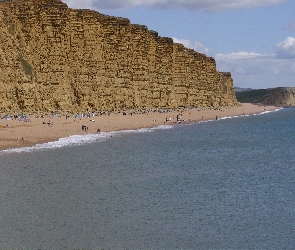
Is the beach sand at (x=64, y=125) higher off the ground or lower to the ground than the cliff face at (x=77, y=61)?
lower

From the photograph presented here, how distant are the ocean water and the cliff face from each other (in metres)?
19.4

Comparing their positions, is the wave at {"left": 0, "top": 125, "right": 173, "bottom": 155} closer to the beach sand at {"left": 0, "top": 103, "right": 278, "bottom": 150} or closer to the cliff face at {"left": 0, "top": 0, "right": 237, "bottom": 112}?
the beach sand at {"left": 0, "top": 103, "right": 278, "bottom": 150}

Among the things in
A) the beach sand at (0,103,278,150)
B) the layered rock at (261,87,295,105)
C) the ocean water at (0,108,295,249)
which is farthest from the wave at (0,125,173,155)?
the layered rock at (261,87,295,105)

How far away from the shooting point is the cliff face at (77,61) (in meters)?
60.5

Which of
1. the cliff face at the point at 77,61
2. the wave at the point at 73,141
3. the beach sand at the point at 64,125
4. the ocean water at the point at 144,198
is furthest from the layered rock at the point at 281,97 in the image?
the ocean water at the point at 144,198

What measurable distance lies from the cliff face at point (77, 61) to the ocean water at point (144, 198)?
63.7 feet

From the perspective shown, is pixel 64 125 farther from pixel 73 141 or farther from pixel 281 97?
pixel 281 97

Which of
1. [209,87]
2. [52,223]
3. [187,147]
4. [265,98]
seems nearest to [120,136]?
[187,147]

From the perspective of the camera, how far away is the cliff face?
199ft

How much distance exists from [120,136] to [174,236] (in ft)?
113

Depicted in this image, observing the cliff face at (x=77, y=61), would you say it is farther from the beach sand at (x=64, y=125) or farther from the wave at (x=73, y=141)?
the wave at (x=73, y=141)

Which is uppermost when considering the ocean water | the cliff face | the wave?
the cliff face

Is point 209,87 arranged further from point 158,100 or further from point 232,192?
point 232,192

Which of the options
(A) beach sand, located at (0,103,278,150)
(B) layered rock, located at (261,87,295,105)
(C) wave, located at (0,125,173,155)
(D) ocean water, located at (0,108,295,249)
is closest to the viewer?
(D) ocean water, located at (0,108,295,249)
